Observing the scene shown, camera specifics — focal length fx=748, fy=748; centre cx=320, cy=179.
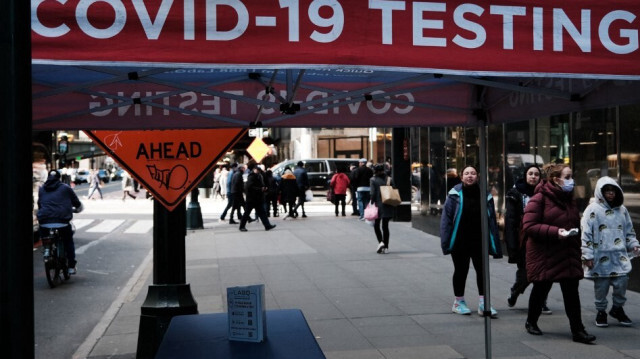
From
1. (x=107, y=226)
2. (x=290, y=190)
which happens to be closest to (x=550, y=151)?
(x=290, y=190)

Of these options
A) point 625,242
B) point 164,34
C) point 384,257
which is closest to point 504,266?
point 384,257

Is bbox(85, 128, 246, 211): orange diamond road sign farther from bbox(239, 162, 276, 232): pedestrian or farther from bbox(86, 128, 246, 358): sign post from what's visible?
bbox(239, 162, 276, 232): pedestrian

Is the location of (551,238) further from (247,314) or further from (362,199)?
(362,199)

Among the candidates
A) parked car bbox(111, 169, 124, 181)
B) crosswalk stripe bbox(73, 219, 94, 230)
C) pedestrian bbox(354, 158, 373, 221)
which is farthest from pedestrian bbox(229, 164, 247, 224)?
parked car bbox(111, 169, 124, 181)

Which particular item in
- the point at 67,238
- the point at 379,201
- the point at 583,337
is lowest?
the point at 583,337

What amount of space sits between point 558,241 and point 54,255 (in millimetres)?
8209

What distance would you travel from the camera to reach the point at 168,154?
21.0ft

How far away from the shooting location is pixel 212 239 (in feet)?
62.1

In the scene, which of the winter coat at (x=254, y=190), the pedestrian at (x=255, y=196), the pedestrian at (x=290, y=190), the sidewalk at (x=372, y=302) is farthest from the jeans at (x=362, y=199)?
the sidewalk at (x=372, y=302)

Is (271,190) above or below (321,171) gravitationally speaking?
below

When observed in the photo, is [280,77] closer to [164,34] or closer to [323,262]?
[164,34]

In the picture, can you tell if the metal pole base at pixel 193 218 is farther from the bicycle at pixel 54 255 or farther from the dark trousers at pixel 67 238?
the bicycle at pixel 54 255

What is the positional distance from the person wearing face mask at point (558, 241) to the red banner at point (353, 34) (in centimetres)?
393

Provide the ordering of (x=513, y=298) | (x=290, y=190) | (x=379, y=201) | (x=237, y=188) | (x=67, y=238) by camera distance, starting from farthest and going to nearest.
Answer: (x=290, y=190) → (x=237, y=188) → (x=379, y=201) → (x=67, y=238) → (x=513, y=298)
